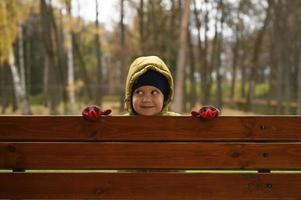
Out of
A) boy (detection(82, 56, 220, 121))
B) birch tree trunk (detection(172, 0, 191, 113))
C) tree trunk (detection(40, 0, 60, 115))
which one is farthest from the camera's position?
tree trunk (detection(40, 0, 60, 115))

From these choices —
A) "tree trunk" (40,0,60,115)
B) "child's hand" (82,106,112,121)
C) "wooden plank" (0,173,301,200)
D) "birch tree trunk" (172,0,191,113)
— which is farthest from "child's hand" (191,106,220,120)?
"tree trunk" (40,0,60,115)

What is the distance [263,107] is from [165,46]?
8.49 m

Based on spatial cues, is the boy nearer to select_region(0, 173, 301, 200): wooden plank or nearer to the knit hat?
the knit hat

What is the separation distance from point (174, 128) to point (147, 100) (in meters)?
0.61

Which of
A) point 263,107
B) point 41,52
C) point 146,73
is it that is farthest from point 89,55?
point 146,73

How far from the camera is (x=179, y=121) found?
2.63m

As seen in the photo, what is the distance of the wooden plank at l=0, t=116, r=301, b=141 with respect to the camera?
263 centimetres

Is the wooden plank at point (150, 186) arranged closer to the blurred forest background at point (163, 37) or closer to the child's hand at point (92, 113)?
the child's hand at point (92, 113)

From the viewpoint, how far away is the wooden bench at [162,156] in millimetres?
2631

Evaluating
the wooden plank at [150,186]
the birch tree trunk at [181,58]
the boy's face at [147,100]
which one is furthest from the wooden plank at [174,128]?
the birch tree trunk at [181,58]

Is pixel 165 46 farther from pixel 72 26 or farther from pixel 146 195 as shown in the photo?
pixel 146 195

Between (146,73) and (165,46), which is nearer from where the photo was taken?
(146,73)

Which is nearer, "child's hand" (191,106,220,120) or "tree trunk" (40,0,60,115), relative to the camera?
"child's hand" (191,106,220,120)

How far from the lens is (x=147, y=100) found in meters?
3.20
